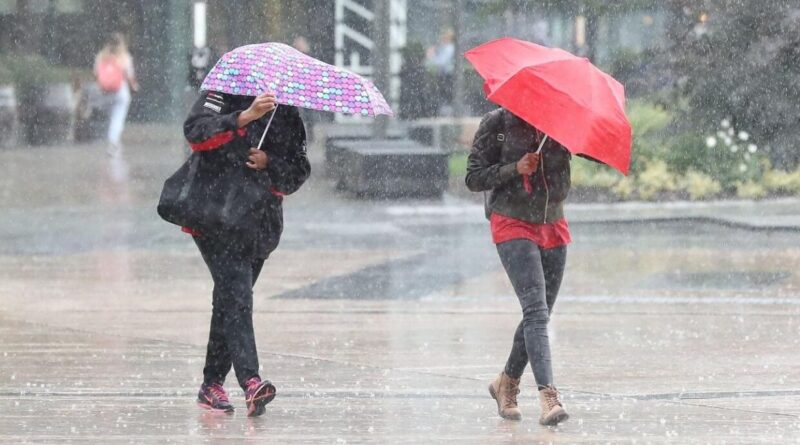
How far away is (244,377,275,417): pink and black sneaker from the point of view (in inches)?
300

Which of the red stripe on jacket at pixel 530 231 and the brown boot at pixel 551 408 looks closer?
the brown boot at pixel 551 408

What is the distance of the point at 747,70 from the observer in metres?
20.9

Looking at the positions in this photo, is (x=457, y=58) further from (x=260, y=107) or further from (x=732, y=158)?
(x=260, y=107)

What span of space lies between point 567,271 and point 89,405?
6.15 m

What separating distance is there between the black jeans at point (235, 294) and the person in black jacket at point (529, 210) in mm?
1095

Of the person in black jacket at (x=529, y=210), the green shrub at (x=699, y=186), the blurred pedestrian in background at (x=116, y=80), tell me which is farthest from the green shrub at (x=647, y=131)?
the person in black jacket at (x=529, y=210)

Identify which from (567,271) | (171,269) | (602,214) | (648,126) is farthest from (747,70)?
(171,269)

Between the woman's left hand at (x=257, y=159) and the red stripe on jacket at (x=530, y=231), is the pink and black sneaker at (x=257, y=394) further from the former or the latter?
the red stripe on jacket at (x=530, y=231)

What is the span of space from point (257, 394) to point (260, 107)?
1295 mm

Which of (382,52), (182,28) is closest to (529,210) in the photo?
(382,52)

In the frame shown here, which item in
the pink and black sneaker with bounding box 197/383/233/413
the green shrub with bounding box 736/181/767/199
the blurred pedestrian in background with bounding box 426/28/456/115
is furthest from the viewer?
the blurred pedestrian in background with bounding box 426/28/456/115

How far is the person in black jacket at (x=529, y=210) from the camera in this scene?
7531 millimetres

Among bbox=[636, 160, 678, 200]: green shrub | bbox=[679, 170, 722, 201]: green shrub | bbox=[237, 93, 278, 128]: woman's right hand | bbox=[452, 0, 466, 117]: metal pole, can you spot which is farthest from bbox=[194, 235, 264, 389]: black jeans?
bbox=[452, 0, 466, 117]: metal pole

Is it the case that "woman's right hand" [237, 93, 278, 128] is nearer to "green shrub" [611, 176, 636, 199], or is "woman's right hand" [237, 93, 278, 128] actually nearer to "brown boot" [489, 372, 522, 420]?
"brown boot" [489, 372, 522, 420]
